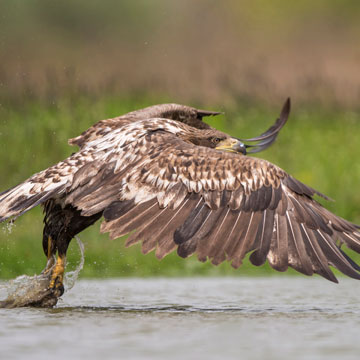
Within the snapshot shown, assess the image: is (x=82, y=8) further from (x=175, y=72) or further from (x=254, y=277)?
(x=254, y=277)

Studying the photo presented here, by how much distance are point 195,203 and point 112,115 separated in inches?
292

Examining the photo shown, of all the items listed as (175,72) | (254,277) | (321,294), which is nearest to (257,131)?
(175,72)

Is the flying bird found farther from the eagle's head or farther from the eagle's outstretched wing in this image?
the eagle's head

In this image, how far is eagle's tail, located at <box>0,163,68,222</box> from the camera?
757cm

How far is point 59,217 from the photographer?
796 centimetres

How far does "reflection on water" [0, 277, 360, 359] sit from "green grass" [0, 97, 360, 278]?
3.92 feet

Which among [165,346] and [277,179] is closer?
[165,346]

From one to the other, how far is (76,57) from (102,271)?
38.3 ft

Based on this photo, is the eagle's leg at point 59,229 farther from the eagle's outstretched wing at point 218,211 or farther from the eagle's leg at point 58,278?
the eagle's outstretched wing at point 218,211

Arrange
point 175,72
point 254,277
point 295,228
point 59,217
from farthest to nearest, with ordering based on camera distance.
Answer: point 175,72 → point 254,277 → point 59,217 → point 295,228

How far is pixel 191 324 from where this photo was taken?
665 centimetres

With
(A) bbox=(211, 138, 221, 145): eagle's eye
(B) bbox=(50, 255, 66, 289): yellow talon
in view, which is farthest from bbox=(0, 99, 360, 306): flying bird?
(A) bbox=(211, 138, 221, 145): eagle's eye

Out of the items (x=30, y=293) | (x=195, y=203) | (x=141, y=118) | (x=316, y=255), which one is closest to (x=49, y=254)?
(x=30, y=293)

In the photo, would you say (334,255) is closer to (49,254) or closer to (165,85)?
(49,254)
